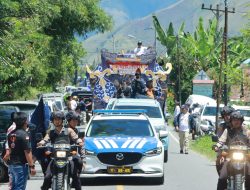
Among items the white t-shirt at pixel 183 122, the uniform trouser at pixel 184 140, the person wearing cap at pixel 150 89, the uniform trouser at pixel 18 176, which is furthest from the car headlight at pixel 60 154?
the person wearing cap at pixel 150 89

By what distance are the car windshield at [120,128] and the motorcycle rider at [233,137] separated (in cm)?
547

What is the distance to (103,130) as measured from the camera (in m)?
19.6

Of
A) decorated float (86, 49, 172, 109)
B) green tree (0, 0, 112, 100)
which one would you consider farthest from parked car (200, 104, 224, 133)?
decorated float (86, 49, 172, 109)

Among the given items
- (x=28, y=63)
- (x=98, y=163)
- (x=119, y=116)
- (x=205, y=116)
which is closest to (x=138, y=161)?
(x=98, y=163)

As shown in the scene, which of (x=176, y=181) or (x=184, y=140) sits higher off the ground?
(x=184, y=140)

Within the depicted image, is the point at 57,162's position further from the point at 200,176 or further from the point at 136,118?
the point at 200,176

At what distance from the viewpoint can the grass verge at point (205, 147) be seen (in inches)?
1155

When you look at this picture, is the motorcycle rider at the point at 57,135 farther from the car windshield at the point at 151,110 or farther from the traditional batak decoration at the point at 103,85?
the traditional batak decoration at the point at 103,85

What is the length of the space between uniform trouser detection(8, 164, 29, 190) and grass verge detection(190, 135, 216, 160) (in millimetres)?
15399

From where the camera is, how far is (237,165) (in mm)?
13383

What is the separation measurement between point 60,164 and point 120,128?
6.40 meters

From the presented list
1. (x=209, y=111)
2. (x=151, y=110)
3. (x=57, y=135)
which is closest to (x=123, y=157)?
(x=57, y=135)

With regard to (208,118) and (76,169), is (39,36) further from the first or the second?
(76,169)

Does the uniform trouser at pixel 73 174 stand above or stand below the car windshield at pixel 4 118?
below
